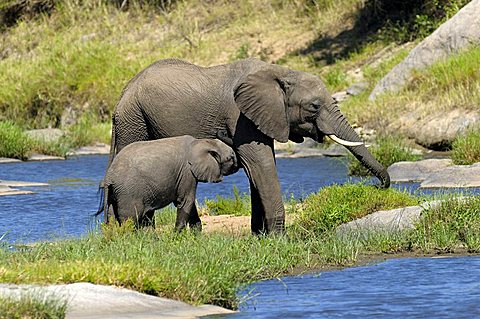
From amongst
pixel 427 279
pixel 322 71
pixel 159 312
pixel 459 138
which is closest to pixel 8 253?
pixel 159 312

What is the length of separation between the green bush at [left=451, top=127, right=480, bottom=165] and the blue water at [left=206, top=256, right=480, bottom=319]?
8.19 meters

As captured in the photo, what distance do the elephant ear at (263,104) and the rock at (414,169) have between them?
701 centimetres

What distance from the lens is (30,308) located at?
826 cm

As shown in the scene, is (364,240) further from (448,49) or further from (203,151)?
(448,49)

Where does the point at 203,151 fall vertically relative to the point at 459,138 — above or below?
above

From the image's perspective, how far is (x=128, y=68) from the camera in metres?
34.3

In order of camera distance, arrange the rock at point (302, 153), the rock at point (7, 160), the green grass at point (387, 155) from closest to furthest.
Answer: the green grass at point (387, 155) < the rock at point (302, 153) < the rock at point (7, 160)

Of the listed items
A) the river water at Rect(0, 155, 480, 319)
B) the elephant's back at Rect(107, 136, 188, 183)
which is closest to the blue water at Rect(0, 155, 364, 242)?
the river water at Rect(0, 155, 480, 319)

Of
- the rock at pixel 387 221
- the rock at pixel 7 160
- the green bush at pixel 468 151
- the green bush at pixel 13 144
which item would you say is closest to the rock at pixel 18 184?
the rock at pixel 7 160

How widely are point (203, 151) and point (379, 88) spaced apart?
1570cm

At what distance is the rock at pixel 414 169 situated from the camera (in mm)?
19987

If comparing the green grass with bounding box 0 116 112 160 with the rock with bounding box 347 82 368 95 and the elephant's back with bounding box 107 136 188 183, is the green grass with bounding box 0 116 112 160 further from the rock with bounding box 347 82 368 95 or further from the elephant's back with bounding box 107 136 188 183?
the elephant's back with bounding box 107 136 188 183

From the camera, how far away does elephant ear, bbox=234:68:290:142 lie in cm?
1308

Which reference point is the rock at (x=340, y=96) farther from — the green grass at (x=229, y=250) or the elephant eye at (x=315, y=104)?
the elephant eye at (x=315, y=104)
